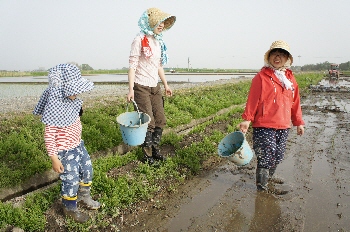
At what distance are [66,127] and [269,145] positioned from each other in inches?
92.5

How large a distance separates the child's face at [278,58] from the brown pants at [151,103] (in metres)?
1.64

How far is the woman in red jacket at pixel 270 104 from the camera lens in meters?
3.43

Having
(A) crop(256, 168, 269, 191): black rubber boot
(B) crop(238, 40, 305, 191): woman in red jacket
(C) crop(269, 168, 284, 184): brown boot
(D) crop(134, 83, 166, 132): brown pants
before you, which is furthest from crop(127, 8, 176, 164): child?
(C) crop(269, 168, 284, 184): brown boot

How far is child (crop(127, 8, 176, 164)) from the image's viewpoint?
12.5ft

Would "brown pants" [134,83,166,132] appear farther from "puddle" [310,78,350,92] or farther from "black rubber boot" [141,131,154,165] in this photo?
"puddle" [310,78,350,92]

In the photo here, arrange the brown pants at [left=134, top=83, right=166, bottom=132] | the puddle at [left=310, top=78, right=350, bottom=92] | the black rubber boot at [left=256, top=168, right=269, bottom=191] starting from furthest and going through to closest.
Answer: the puddle at [left=310, top=78, right=350, bottom=92] < the brown pants at [left=134, top=83, right=166, bottom=132] < the black rubber boot at [left=256, top=168, right=269, bottom=191]

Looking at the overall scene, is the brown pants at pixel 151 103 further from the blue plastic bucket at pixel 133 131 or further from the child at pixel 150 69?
the blue plastic bucket at pixel 133 131

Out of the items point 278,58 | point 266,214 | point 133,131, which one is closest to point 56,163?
point 133,131

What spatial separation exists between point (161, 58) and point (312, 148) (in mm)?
3407

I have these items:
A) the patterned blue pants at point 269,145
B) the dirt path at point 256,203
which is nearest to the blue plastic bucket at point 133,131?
the dirt path at point 256,203

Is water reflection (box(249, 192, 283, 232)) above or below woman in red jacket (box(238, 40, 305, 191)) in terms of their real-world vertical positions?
below

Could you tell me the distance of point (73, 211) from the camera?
2.80m

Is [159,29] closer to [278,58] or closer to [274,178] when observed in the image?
[278,58]

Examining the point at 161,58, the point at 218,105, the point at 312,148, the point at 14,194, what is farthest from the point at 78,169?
the point at 218,105
